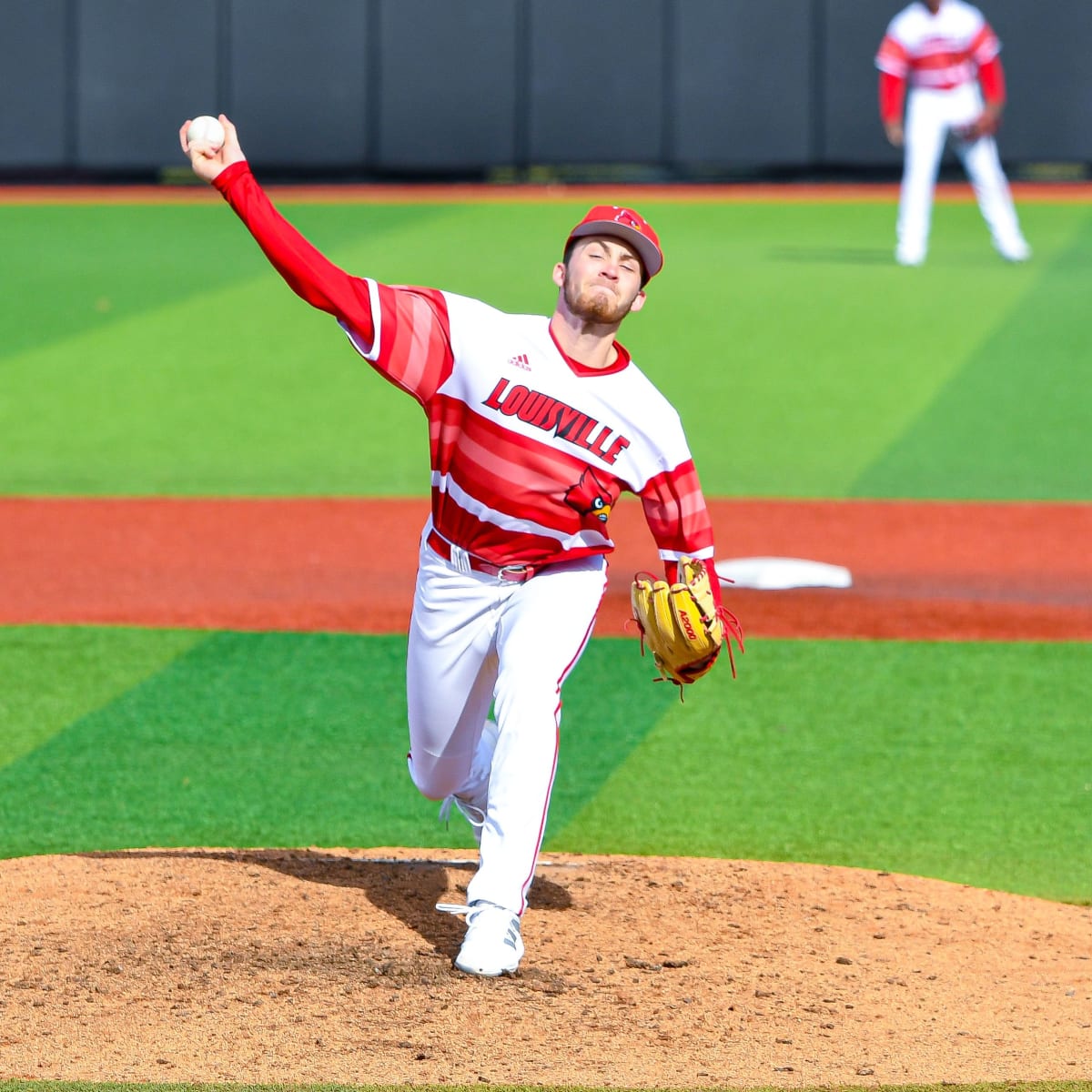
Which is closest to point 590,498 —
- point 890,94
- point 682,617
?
point 682,617

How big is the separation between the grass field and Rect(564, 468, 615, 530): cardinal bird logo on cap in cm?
169

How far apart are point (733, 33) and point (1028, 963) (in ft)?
72.0

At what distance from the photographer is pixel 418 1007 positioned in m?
4.72

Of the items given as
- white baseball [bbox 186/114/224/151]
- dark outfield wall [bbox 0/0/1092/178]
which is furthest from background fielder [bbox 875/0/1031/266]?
white baseball [bbox 186/114/224/151]

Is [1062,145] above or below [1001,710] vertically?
above

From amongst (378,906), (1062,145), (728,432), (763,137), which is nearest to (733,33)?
(763,137)

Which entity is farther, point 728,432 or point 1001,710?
point 728,432

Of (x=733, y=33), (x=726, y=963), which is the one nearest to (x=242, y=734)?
(x=726, y=963)

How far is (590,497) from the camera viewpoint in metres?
5.07

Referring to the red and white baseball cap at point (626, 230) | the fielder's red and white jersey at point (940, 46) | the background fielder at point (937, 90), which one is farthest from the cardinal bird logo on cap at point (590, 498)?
the fielder's red and white jersey at point (940, 46)

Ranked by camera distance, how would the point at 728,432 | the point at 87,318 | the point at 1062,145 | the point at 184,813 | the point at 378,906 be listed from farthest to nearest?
1. the point at 1062,145
2. the point at 87,318
3. the point at 728,432
4. the point at 184,813
5. the point at 378,906

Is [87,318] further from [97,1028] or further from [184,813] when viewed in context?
[97,1028]

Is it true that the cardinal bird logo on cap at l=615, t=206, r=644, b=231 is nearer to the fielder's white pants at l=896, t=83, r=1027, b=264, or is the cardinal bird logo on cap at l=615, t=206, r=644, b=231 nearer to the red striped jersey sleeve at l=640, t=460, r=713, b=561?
the red striped jersey sleeve at l=640, t=460, r=713, b=561

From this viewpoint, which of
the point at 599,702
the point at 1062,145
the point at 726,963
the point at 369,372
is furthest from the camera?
the point at 1062,145
